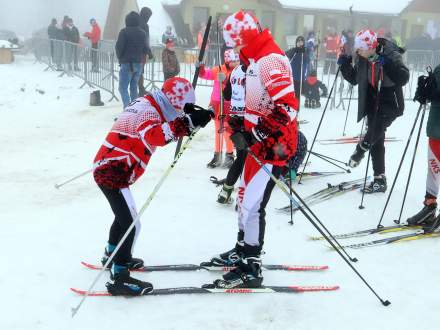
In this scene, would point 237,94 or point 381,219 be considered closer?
point 381,219

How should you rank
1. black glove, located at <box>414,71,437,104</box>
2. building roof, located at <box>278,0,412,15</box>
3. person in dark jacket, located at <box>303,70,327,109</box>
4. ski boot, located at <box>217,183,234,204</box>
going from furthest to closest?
building roof, located at <box>278,0,412,15</box>, person in dark jacket, located at <box>303,70,327,109</box>, ski boot, located at <box>217,183,234,204</box>, black glove, located at <box>414,71,437,104</box>

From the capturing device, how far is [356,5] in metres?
31.1

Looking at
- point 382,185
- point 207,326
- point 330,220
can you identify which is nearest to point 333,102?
point 382,185

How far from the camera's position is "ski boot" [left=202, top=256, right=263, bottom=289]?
160 inches

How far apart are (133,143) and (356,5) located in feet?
101

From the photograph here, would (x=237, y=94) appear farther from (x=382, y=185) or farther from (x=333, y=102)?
(x=333, y=102)

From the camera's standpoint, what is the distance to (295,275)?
14.4 feet

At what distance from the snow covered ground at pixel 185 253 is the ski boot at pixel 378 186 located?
0.14m

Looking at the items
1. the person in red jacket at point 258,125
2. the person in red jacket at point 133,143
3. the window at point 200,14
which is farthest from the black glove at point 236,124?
the window at point 200,14

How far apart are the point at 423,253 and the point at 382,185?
1.83 meters

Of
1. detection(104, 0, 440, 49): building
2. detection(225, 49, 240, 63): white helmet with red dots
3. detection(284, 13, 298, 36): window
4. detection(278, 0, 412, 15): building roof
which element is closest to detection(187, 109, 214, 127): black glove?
detection(225, 49, 240, 63): white helmet with red dots

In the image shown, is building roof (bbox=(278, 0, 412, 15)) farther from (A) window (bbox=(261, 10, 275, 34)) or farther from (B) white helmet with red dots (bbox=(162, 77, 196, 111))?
(B) white helmet with red dots (bbox=(162, 77, 196, 111))

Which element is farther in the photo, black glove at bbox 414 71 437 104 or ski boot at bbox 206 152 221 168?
ski boot at bbox 206 152 221 168

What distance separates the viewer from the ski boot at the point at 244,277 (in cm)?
406
